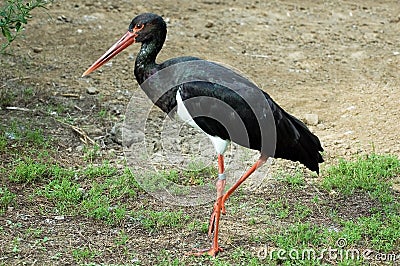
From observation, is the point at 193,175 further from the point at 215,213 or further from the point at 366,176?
the point at 366,176

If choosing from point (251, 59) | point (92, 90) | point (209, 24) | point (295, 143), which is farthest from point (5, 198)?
point (209, 24)

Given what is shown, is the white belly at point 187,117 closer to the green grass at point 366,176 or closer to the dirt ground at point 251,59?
the dirt ground at point 251,59

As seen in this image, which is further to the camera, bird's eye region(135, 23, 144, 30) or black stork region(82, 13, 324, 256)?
bird's eye region(135, 23, 144, 30)

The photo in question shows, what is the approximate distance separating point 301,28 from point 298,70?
121 cm

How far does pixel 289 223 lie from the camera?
544 centimetres

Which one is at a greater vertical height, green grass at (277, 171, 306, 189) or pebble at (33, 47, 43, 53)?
pebble at (33, 47, 43, 53)

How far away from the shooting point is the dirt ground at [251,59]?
6797 mm

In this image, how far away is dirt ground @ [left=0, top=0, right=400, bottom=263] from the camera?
6.80m

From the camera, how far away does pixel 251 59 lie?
834cm

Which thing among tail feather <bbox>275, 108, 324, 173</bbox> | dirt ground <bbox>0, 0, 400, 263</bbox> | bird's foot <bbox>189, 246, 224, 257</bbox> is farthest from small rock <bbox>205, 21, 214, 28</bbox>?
bird's foot <bbox>189, 246, 224, 257</bbox>

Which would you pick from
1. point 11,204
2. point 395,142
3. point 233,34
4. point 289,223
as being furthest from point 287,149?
point 233,34

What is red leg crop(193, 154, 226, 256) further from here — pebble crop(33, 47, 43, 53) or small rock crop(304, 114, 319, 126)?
pebble crop(33, 47, 43, 53)

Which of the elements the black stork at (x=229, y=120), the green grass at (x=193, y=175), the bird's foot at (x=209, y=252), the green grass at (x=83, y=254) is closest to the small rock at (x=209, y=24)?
the green grass at (x=193, y=175)

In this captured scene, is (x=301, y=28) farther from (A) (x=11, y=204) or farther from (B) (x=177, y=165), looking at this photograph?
(A) (x=11, y=204)
